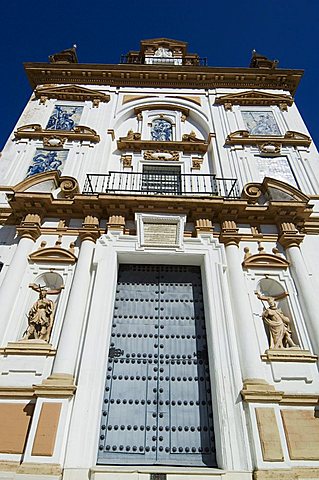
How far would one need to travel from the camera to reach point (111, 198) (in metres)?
8.27

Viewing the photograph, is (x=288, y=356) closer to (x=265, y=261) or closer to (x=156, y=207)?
(x=265, y=261)

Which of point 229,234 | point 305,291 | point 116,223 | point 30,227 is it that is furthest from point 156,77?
point 305,291

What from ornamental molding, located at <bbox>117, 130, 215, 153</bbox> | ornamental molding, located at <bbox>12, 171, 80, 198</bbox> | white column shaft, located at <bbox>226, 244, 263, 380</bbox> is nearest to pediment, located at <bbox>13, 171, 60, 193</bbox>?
ornamental molding, located at <bbox>12, 171, 80, 198</bbox>

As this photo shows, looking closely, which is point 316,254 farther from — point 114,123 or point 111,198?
point 114,123

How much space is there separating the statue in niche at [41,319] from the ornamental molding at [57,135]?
5.35 meters

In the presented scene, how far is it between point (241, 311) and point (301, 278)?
4.98ft

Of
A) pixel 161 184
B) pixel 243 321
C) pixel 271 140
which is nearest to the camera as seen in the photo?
pixel 243 321

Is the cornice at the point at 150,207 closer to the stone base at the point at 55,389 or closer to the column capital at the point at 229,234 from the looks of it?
the column capital at the point at 229,234

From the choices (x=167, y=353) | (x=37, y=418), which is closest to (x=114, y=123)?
(x=167, y=353)

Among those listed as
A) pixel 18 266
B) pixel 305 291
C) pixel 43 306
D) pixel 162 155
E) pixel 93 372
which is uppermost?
pixel 162 155

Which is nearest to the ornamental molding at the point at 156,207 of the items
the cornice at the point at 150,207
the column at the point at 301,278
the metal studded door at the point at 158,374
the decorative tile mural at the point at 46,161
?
the cornice at the point at 150,207

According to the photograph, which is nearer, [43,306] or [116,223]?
[43,306]

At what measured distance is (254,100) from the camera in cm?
1288

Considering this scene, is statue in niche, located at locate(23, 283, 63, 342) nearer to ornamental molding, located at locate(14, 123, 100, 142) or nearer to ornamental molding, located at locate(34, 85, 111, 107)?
ornamental molding, located at locate(14, 123, 100, 142)
